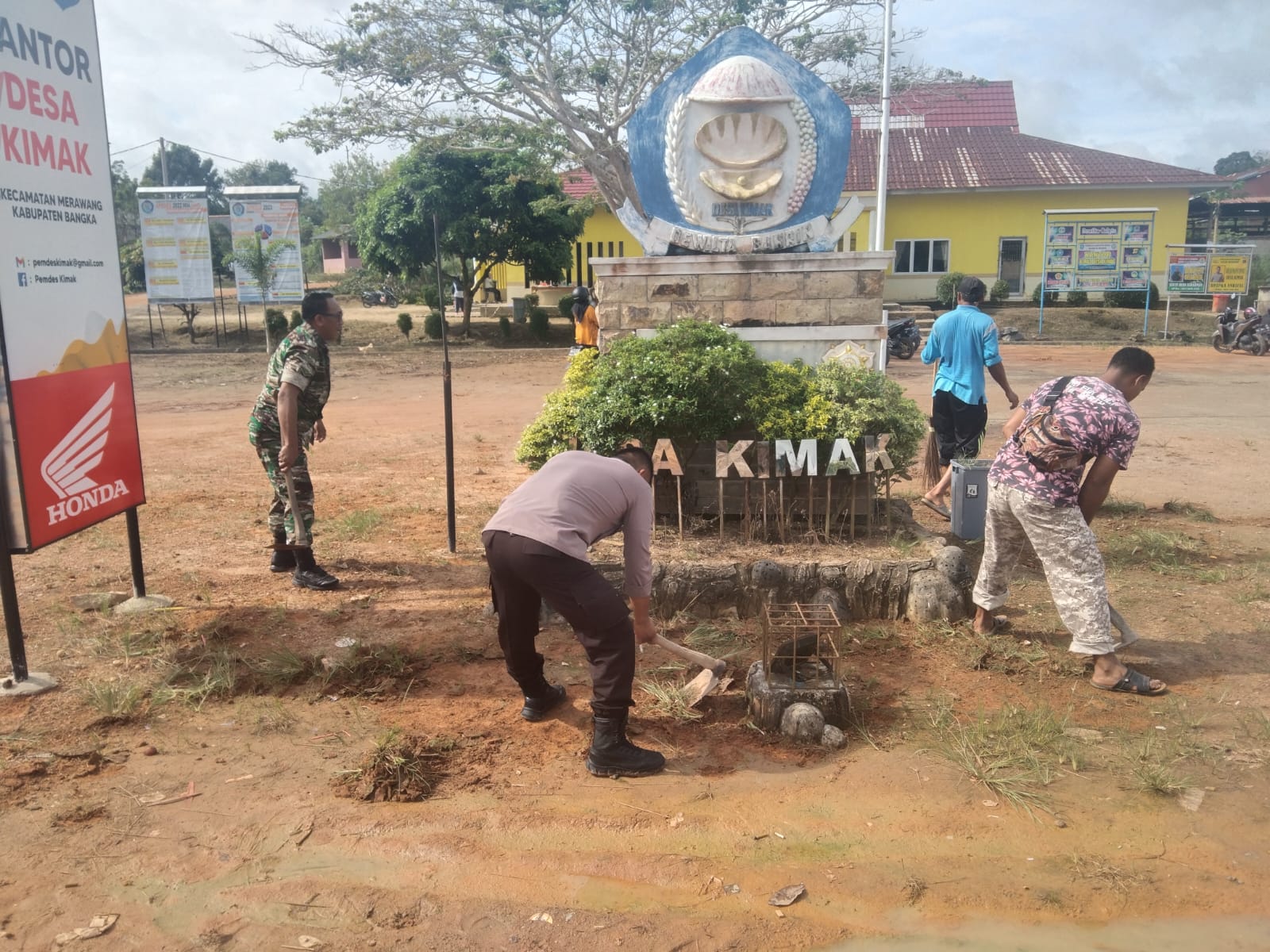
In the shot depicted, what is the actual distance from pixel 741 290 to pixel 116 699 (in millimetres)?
4502

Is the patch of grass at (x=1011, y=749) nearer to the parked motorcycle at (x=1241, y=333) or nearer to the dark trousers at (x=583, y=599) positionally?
the dark trousers at (x=583, y=599)

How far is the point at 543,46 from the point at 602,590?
16970 mm

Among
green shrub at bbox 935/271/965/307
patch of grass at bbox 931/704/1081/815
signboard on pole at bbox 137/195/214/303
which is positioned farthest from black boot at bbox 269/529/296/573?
green shrub at bbox 935/271/965/307

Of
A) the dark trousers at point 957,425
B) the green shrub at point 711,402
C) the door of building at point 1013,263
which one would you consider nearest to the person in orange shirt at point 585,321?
the dark trousers at point 957,425

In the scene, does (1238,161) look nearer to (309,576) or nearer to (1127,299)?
(1127,299)

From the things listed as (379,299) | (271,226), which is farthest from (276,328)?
(379,299)

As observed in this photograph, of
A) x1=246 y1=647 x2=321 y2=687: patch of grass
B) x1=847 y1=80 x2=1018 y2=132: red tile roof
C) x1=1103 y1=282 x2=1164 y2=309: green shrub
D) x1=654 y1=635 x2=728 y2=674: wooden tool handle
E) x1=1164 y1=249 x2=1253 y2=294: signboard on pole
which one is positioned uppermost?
x1=847 y1=80 x2=1018 y2=132: red tile roof

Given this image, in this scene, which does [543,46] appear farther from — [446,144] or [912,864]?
[912,864]

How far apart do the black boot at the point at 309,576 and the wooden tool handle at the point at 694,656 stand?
2.48 m

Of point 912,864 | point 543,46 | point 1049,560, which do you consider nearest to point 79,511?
point 912,864

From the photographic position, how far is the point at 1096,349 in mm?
21141

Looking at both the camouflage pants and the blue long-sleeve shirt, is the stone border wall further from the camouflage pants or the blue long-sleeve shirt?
the camouflage pants

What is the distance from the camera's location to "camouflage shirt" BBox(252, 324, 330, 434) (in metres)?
5.72

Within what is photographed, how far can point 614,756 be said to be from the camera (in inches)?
149
